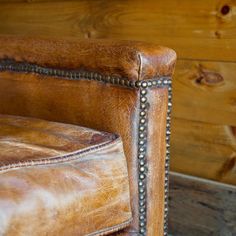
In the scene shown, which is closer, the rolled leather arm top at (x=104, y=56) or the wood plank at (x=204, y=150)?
the rolled leather arm top at (x=104, y=56)

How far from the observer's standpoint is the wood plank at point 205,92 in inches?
55.7

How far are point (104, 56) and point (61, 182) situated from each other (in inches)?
10.7

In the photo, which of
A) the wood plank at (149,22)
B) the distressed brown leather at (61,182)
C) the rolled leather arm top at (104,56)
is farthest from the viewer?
the wood plank at (149,22)

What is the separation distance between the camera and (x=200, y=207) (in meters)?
1.53

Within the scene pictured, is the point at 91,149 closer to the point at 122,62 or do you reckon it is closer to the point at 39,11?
the point at 122,62

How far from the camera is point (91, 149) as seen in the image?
827 mm

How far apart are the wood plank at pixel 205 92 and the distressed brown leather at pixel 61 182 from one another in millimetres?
641

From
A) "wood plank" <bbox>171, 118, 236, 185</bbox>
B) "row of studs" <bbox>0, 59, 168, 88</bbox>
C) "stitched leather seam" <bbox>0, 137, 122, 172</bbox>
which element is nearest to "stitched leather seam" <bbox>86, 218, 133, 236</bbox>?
"stitched leather seam" <bbox>0, 137, 122, 172</bbox>

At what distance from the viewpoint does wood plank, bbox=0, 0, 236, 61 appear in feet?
4.60

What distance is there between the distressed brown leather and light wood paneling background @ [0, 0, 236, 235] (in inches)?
25.5

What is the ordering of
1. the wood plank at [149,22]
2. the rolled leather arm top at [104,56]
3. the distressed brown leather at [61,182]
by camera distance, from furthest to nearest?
1. the wood plank at [149,22]
2. the rolled leather arm top at [104,56]
3. the distressed brown leather at [61,182]

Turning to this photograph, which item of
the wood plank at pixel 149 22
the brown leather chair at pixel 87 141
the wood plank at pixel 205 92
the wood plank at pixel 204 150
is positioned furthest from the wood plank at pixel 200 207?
the brown leather chair at pixel 87 141

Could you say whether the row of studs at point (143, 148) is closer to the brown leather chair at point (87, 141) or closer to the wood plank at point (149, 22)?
the brown leather chair at point (87, 141)

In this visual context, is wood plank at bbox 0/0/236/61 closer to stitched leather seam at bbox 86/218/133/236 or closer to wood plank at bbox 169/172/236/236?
wood plank at bbox 169/172/236/236
